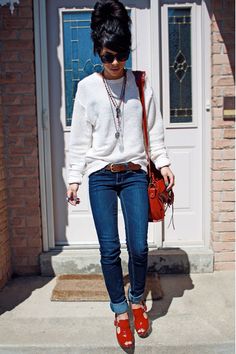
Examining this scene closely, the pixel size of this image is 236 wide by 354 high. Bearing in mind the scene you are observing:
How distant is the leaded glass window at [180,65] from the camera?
410 centimetres

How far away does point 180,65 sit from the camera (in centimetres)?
416

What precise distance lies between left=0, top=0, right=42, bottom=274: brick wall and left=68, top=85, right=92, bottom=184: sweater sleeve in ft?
4.15

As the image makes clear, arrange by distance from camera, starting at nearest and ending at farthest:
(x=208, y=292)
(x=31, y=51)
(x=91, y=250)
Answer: (x=208, y=292), (x=31, y=51), (x=91, y=250)

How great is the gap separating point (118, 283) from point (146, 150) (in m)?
0.89

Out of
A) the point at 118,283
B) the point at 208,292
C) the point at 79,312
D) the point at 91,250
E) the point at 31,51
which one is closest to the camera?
the point at 118,283

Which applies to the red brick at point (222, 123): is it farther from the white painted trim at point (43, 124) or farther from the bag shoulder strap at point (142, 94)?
the white painted trim at point (43, 124)

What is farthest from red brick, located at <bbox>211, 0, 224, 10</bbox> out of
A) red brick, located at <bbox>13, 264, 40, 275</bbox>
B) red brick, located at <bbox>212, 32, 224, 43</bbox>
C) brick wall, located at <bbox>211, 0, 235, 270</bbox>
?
red brick, located at <bbox>13, 264, 40, 275</bbox>

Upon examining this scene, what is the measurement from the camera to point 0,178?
3.92 meters

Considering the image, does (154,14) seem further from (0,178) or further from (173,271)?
(173,271)

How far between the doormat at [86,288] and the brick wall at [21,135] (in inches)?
16.3

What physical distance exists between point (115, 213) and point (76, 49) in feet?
6.48

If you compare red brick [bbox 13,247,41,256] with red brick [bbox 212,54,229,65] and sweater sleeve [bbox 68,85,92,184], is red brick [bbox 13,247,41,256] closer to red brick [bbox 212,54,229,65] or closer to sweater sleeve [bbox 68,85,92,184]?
sweater sleeve [bbox 68,85,92,184]

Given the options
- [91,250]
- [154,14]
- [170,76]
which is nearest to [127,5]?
[154,14]

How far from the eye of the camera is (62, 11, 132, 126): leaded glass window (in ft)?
13.5
